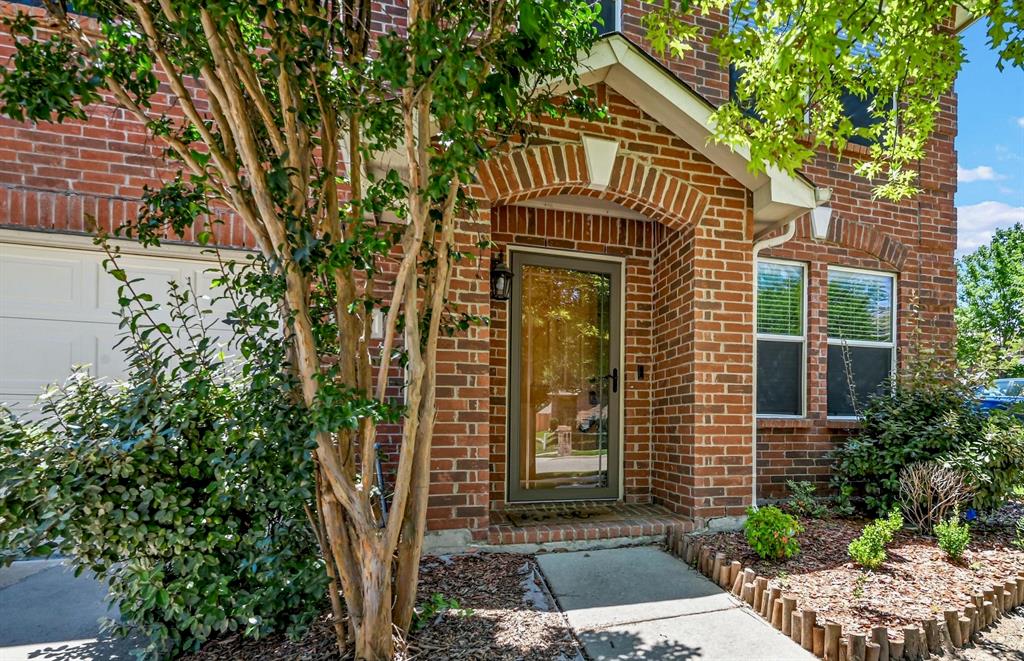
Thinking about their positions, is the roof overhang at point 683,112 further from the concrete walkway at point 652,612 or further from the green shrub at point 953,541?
the concrete walkway at point 652,612

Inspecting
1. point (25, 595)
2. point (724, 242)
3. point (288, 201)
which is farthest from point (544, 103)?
point (25, 595)

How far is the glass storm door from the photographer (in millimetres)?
4750

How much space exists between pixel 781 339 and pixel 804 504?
1.71 metres

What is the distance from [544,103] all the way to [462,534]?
9.14 feet

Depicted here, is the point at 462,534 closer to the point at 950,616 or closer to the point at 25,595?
the point at 25,595

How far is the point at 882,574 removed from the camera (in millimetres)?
3459

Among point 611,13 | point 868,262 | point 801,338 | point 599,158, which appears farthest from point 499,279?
point 868,262

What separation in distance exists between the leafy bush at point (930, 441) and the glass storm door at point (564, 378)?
2.31 metres

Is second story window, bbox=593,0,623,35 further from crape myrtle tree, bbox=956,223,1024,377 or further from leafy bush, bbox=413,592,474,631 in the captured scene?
crape myrtle tree, bbox=956,223,1024,377

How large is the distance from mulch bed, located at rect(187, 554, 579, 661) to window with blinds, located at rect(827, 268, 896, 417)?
4.36 meters

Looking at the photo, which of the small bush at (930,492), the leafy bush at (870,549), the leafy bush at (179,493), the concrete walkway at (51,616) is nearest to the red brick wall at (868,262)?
the small bush at (930,492)

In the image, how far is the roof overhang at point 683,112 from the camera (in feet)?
12.4

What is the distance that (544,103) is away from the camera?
2682mm

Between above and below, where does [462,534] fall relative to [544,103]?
below
